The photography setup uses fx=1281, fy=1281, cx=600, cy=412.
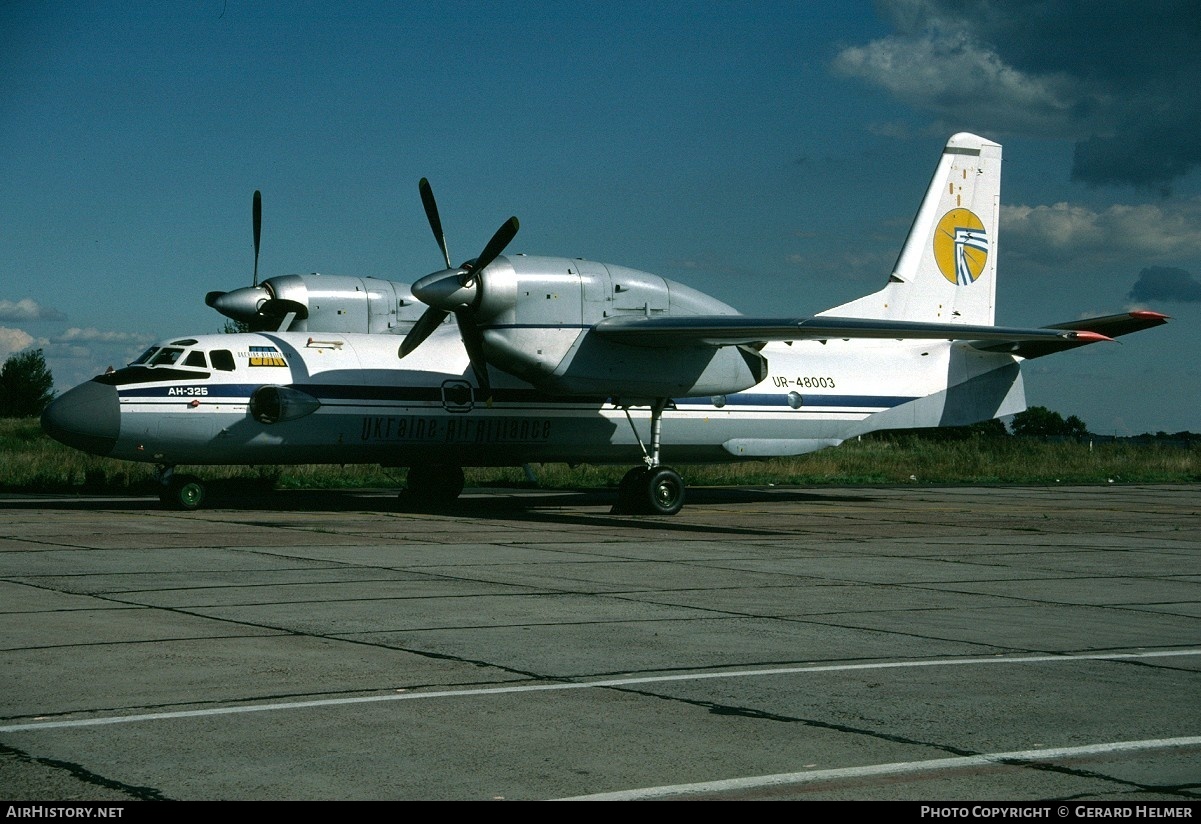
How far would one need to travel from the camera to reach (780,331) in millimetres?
23016

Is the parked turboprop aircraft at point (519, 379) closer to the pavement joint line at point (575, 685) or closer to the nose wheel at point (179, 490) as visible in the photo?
the nose wheel at point (179, 490)

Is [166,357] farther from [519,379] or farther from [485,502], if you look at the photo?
[485,502]

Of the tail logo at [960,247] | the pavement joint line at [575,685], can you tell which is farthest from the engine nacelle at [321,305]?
the pavement joint line at [575,685]

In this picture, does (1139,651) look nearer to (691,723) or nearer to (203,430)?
(691,723)

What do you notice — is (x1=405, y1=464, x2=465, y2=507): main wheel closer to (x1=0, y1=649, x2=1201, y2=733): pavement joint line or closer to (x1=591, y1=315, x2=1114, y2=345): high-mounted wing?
(x1=591, y1=315, x2=1114, y2=345): high-mounted wing

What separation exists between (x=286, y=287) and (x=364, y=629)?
705 inches

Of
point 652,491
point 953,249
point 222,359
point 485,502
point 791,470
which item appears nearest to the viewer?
point 222,359

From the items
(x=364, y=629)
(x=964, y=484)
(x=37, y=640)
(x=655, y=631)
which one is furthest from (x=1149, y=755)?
(x=964, y=484)

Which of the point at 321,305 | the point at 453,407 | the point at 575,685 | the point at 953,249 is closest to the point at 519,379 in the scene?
the point at 453,407

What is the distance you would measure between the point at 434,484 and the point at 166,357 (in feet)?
21.7

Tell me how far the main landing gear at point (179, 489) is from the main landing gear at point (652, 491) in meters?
8.17

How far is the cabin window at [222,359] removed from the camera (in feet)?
78.9
